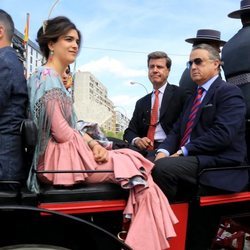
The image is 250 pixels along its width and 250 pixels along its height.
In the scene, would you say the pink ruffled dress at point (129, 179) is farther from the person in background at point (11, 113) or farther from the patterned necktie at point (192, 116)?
the patterned necktie at point (192, 116)

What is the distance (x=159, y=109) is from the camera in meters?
4.21

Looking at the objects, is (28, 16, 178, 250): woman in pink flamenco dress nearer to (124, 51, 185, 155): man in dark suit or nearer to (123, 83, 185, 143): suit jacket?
(124, 51, 185, 155): man in dark suit

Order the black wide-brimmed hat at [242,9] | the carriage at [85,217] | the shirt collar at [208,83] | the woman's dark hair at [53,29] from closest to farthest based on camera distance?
the carriage at [85,217] < the woman's dark hair at [53,29] < the shirt collar at [208,83] < the black wide-brimmed hat at [242,9]

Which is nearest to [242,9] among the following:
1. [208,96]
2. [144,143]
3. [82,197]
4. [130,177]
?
[208,96]

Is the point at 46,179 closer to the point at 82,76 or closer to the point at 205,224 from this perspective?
the point at 205,224

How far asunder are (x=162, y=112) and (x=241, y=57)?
94 centimetres

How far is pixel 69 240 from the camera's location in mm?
2699

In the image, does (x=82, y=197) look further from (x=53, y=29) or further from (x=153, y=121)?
(x=153, y=121)

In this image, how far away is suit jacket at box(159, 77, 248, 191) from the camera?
3.12m

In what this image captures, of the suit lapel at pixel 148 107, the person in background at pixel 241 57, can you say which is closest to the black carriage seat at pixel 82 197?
the person in background at pixel 241 57

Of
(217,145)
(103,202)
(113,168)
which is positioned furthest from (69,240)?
(217,145)

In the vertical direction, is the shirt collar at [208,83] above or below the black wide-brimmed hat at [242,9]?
below

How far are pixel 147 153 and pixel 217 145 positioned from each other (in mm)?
897

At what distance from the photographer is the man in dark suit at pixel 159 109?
4086mm
